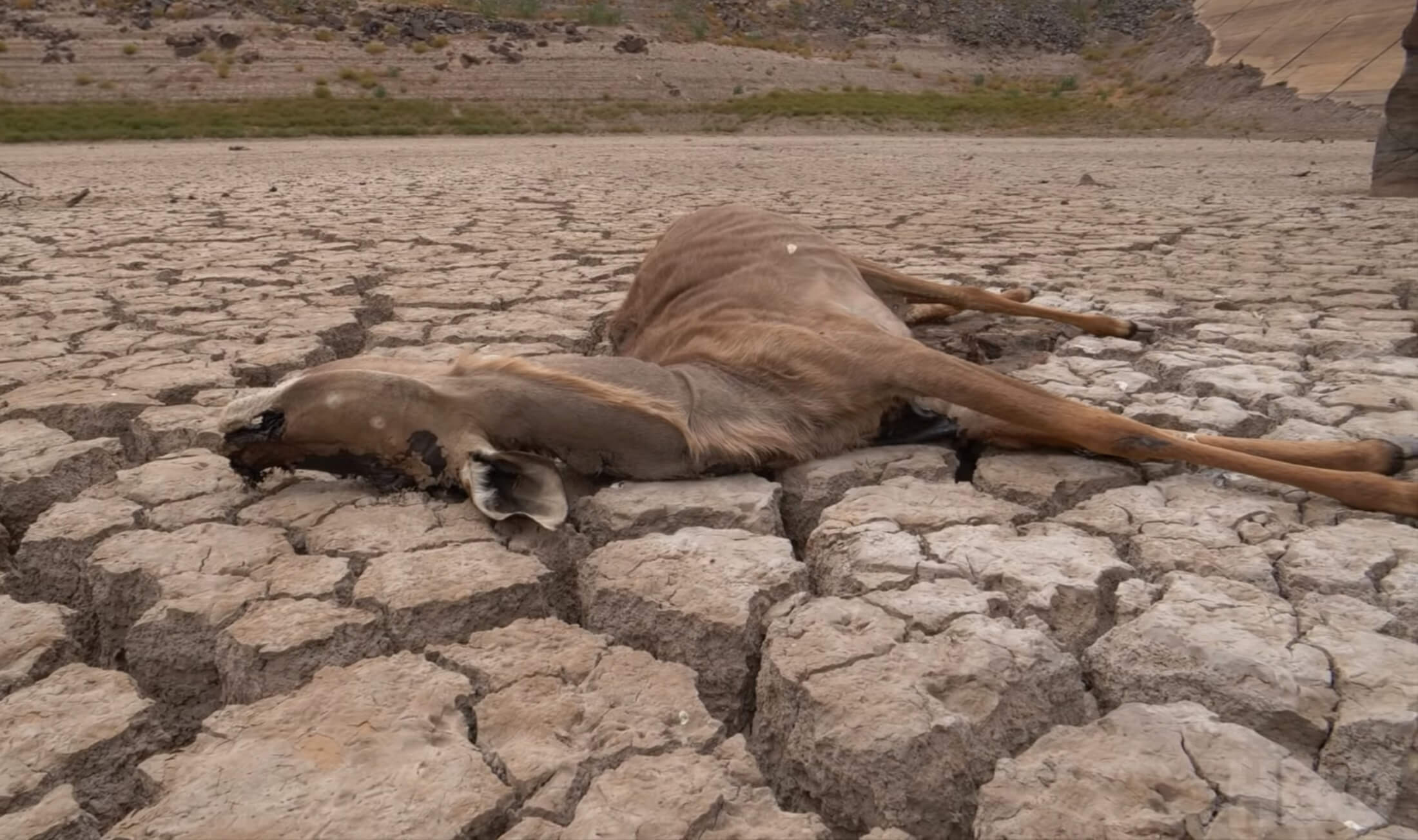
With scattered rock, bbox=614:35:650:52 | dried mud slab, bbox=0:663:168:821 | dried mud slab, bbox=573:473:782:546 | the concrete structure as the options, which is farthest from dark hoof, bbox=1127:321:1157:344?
scattered rock, bbox=614:35:650:52

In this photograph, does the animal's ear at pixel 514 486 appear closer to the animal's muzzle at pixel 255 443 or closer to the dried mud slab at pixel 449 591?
the dried mud slab at pixel 449 591

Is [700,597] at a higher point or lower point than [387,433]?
lower

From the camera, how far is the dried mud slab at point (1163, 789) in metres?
1.35

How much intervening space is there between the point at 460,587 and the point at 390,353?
180 centimetres

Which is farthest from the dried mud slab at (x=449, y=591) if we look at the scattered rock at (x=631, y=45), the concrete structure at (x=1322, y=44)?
the scattered rock at (x=631, y=45)

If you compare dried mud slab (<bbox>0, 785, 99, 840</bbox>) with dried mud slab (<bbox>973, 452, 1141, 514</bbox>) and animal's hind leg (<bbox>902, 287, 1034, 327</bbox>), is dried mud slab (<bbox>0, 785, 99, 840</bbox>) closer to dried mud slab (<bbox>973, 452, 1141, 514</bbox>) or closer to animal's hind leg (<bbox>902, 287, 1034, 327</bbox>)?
dried mud slab (<bbox>973, 452, 1141, 514</bbox>)

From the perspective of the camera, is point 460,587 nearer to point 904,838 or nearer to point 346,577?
point 346,577

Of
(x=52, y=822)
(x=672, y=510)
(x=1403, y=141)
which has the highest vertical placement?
(x=1403, y=141)

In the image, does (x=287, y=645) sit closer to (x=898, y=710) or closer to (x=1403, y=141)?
(x=898, y=710)

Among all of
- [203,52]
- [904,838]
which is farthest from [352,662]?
[203,52]

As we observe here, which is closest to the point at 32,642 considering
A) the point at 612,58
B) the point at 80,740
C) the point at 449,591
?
the point at 80,740

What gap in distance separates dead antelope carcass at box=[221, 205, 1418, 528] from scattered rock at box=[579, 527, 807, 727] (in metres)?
0.18

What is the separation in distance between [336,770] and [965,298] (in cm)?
280

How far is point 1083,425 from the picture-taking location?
7.85 ft
